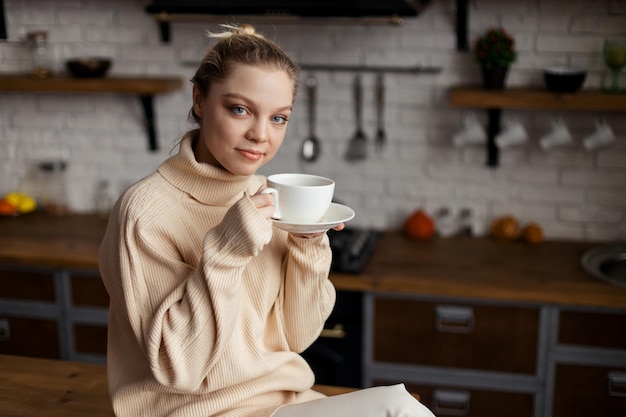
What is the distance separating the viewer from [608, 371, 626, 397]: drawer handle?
2463 mm

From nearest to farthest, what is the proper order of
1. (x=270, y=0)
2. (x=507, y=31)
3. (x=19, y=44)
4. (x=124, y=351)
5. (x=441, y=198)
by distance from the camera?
(x=124, y=351), (x=270, y=0), (x=507, y=31), (x=441, y=198), (x=19, y=44)

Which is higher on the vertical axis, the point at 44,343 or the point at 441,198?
the point at 441,198

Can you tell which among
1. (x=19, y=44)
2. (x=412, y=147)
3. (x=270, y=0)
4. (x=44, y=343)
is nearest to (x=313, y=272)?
(x=270, y=0)

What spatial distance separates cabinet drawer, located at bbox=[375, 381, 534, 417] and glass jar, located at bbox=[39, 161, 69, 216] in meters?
1.79

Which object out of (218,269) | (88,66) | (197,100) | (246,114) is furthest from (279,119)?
(88,66)

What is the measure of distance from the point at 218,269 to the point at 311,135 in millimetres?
1820

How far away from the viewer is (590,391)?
98.2 inches

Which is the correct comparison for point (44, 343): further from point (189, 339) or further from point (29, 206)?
point (189, 339)

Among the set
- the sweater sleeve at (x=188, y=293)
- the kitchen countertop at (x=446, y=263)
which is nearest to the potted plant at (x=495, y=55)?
the kitchen countertop at (x=446, y=263)

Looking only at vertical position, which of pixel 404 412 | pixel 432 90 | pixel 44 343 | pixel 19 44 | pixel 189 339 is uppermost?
pixel 19 44

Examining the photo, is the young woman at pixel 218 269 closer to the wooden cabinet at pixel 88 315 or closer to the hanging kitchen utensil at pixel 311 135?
the wooden cabinet at pixel 88 315

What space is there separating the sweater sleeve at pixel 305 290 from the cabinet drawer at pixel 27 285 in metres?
1.53

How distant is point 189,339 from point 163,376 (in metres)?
0.09

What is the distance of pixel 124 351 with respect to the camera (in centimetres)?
155
